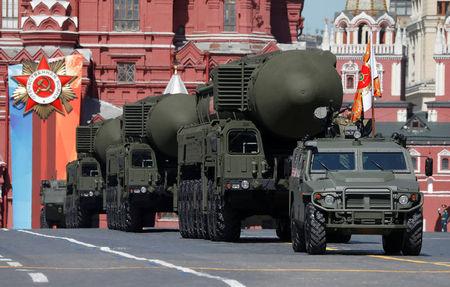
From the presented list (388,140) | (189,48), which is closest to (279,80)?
(388,140)

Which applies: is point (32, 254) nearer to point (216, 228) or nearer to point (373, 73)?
point (216, 228)

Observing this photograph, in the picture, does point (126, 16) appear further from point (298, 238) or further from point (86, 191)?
point (298, 238)

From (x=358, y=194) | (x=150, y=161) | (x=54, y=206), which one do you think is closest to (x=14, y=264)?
(x=358, y=194)

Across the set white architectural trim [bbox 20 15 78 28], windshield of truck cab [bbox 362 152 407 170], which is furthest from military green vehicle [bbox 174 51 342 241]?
white architectural trim [bbox 20 15 78 28]

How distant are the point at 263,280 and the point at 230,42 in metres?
104

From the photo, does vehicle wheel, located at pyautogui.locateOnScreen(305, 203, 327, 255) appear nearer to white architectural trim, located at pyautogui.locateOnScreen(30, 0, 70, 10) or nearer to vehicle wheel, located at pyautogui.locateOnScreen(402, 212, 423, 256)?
vehicle wheel, located at pyautogui.locateOnScreen(402, 212, 423, 256)

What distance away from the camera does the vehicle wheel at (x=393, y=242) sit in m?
37.6

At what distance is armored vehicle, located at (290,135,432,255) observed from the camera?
119 ft

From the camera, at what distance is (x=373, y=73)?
95.2 metres

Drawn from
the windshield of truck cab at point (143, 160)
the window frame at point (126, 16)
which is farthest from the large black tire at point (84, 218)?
the window frame at point (126, 16)

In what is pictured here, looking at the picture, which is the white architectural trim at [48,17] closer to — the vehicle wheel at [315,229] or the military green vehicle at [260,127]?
the military green vehicle at [260,127]

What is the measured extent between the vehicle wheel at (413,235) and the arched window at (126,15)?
97501 mm

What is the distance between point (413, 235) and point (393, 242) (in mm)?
1052

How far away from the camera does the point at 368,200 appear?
3638 cm
